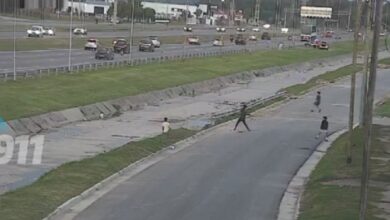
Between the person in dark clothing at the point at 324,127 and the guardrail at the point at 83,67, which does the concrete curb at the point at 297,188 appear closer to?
the person in dark clothing at the point at 324,127

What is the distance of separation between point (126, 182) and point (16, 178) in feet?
11.7

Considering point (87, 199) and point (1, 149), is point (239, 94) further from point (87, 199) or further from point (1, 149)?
point (87, 199)

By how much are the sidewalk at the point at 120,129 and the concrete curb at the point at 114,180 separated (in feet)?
8.09

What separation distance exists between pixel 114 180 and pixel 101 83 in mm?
32741

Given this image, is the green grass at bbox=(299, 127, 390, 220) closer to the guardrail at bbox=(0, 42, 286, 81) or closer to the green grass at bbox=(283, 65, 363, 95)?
the guardrail at bbox=(0, 42, 286, 81)

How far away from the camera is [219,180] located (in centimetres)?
2530

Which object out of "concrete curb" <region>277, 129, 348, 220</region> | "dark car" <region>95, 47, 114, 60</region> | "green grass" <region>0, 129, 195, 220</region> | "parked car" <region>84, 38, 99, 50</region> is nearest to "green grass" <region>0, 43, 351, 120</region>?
"dark car" <region>95, 47, 114, 60</region>

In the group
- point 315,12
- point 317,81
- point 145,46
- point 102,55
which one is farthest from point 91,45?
point 315,12

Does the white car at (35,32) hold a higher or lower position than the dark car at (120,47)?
higher

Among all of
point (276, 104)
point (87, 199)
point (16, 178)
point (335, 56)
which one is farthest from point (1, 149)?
point (335, 56)

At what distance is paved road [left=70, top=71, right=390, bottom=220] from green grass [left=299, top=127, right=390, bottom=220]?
3.18 ft

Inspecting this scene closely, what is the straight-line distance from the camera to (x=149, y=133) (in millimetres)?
41188

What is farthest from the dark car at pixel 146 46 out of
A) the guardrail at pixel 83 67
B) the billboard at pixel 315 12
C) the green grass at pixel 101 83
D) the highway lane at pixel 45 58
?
the billboard at pixel 315 12

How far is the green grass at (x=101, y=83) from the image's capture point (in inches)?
1697
